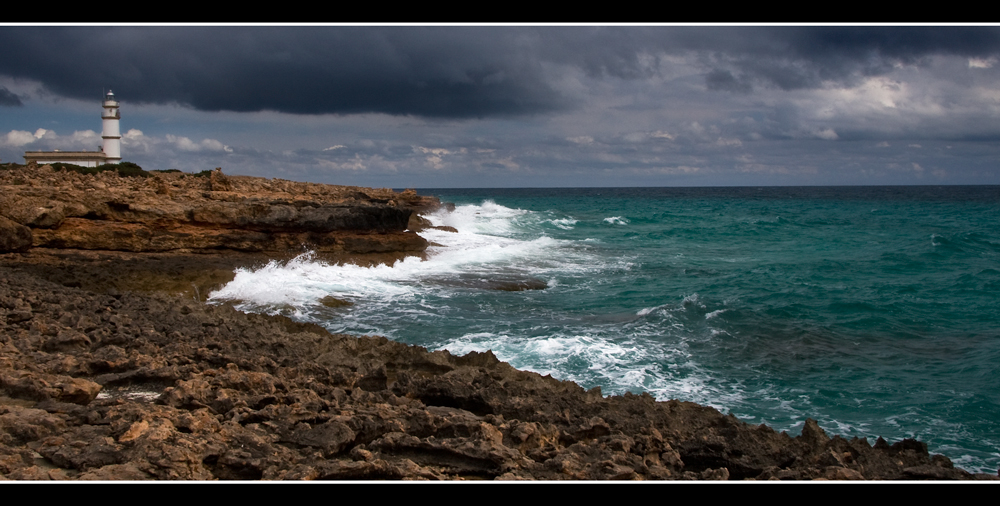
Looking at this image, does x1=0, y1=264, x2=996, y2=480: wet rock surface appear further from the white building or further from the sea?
the white building

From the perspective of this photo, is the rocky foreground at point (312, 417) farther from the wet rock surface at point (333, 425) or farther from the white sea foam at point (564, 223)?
the white sea foam at point (564, 223)

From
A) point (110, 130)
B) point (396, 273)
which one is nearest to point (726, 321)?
point (396, 273)

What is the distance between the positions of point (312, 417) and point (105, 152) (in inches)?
2032

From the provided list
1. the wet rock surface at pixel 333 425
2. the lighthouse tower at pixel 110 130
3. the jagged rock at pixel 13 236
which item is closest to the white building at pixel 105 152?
the lighthouse tower at pixel 110 130

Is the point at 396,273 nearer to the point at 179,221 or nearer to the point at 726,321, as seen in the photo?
the point at 179,221

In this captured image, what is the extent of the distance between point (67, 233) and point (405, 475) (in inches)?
522

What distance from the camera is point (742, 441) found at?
18.0ft

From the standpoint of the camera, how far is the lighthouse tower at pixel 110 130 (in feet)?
152

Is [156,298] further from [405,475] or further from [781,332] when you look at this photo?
[781,332]

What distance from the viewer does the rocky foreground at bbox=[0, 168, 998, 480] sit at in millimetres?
4469

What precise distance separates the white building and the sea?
35.5m

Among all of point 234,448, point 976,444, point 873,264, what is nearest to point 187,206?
point 234,448
